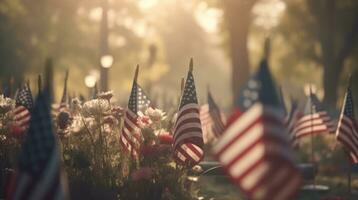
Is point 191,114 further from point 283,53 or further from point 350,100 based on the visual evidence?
point 283,53

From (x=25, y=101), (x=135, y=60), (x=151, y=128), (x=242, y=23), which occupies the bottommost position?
(x=151, y=128)

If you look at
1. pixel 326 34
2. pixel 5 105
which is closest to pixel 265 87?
pixel 5 105

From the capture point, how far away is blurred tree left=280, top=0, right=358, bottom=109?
37.5 m

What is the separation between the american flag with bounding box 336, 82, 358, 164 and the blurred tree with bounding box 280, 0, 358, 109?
2230 centimetres

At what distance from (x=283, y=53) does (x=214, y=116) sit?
34313 mm

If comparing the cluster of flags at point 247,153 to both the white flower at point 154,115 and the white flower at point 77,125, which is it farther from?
the white flower at point 77,125

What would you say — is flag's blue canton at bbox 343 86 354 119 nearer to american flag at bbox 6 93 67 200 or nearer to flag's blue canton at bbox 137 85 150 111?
flag's blue canton at bbox 137 85 150 111

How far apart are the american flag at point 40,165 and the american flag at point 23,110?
638cm

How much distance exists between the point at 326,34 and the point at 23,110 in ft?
79.3

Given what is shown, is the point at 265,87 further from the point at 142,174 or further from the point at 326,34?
the point at 326,34

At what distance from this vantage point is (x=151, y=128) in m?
13.1

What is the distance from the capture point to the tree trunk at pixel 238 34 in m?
34.0

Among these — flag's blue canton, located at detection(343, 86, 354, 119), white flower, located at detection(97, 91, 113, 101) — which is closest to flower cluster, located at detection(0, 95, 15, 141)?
white flower, located at detection(97, 91, 113, 101)

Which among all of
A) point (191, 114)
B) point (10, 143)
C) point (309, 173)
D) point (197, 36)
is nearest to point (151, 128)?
point (191, 114)
